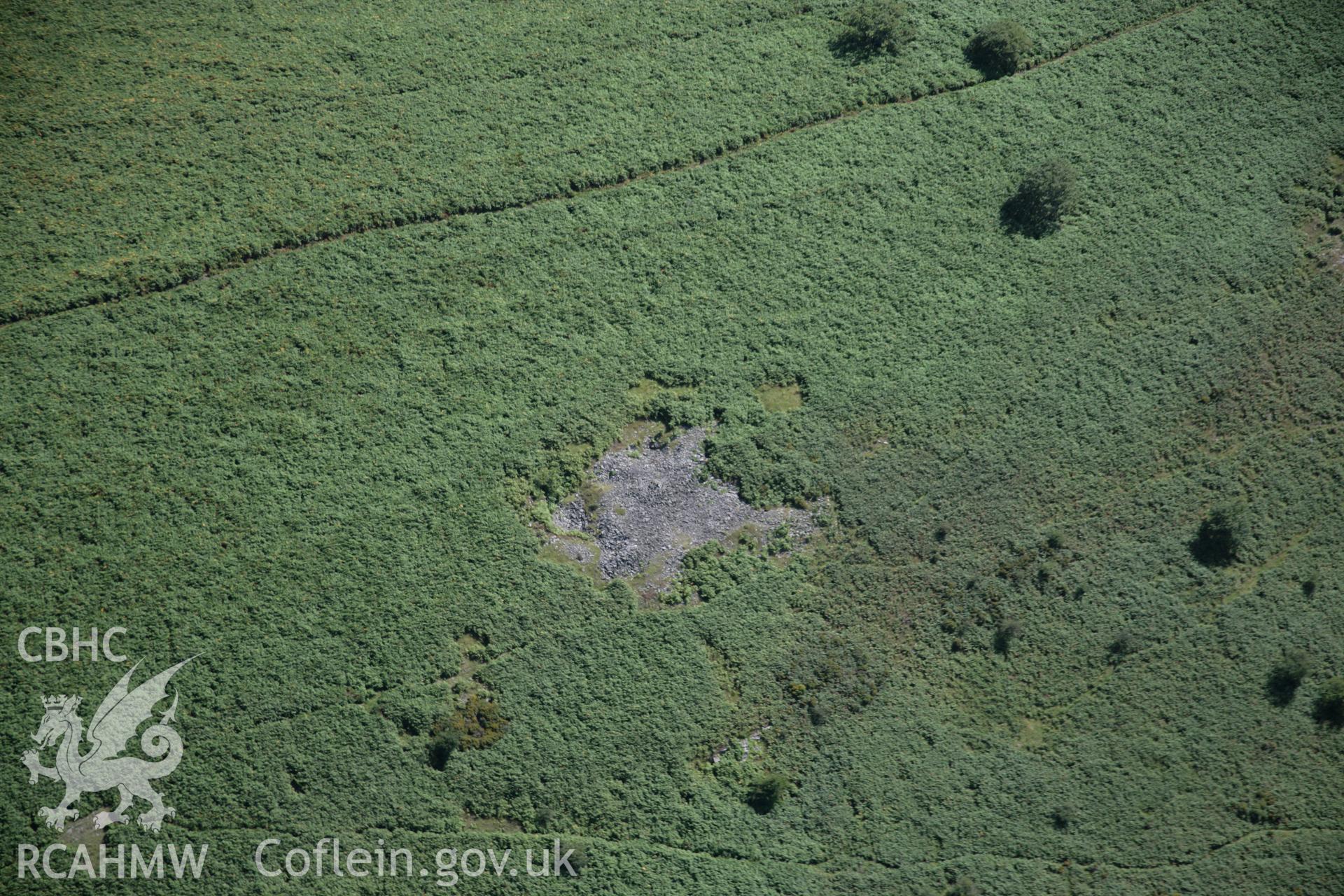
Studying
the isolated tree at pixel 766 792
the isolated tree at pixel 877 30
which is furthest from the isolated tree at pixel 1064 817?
the isolated tree at pixel 877 30

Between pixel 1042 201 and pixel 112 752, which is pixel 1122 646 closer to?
pixel 1042 201

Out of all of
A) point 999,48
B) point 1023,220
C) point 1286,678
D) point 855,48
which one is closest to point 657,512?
point 1023,220

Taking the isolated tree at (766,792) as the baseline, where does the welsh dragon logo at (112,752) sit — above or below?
above

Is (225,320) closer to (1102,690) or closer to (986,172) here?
(986,172)

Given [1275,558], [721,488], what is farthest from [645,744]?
[1275,558]

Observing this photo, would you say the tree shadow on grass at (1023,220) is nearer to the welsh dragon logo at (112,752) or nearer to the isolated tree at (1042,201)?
the isolated tree at (1042,201)
